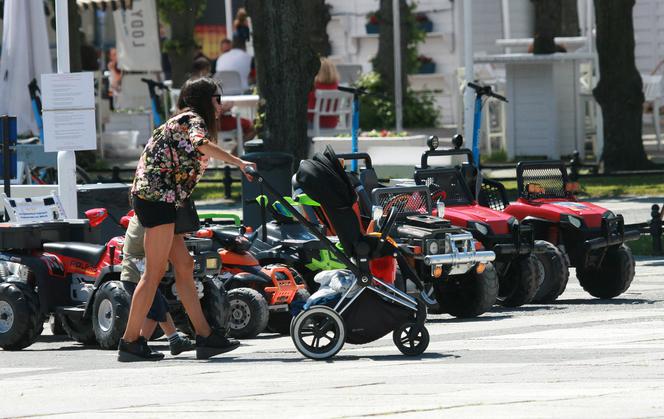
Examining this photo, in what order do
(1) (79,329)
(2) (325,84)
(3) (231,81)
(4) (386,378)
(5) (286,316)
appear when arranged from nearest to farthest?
(4) (386,378)
(1) (79,329)
(5) (286,316)
(2) (325,84)
(3) (231,81)

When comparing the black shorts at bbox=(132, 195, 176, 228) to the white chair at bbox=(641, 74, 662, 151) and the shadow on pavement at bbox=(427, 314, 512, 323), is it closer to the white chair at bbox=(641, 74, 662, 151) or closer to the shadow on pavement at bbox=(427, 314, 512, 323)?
the shadow on pavement at bbox=(427, 314, 512, 323)

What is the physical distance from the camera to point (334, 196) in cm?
1129

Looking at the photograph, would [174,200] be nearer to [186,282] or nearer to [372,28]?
[186,282]

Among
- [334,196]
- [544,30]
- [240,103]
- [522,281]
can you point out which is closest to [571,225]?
[522,281]

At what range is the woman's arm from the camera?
10.6m

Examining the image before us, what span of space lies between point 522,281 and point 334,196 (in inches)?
132

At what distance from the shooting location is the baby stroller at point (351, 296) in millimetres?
10828

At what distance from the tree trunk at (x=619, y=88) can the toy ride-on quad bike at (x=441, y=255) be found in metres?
12.8

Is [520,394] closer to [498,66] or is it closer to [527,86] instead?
[527,86]

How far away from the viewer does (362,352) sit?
36.9ft

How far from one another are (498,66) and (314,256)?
2234 cm

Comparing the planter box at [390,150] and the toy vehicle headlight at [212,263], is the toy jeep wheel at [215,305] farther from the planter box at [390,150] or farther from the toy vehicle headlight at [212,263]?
the planter box at [390,150]

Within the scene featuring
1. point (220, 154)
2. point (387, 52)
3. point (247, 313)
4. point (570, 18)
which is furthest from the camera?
point (387, 52)

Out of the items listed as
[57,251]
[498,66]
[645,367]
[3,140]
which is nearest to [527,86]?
[498,66]
